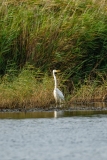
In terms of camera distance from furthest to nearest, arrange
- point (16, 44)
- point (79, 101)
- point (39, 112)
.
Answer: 1. point (16, 44)
2. point (79, 101)
3. point (39, 112)

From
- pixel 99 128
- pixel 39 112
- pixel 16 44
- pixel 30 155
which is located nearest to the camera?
pixel 30 155

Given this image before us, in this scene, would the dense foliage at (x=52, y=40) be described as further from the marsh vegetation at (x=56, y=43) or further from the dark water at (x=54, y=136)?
the dark water at (x=54, y=136)

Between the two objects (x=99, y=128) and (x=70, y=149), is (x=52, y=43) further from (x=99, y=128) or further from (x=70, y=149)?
(x=70, y=149)

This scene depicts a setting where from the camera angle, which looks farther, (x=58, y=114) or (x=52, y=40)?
(x=52, y=40)

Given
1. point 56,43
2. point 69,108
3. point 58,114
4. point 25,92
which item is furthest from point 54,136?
point 56,43

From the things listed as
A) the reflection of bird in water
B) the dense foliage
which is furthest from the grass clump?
the dense foliage

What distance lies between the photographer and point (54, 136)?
42.1ft

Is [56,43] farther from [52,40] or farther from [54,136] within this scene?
[54,136]

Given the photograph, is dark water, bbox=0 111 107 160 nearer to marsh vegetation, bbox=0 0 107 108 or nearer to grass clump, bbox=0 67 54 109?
grass clump, bbox=0 67 54 109

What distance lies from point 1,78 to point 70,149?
5.82m

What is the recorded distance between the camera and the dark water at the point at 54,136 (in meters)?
11.5

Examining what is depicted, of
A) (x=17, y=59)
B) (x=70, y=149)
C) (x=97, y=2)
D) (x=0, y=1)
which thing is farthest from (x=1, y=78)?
(x=70, y=149)

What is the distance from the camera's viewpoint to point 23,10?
59.8ft

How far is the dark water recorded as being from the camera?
11.5m
